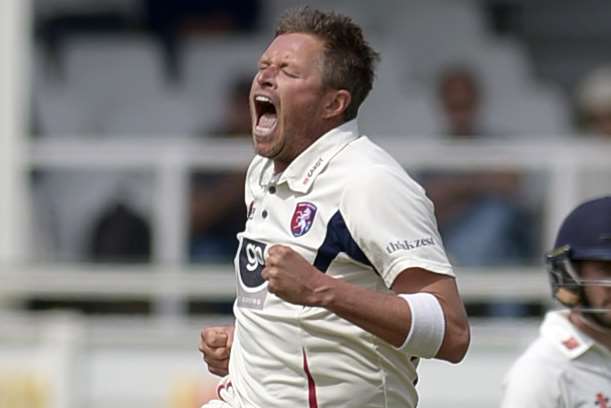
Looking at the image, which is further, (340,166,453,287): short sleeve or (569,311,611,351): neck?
(569,311,611,351): neck

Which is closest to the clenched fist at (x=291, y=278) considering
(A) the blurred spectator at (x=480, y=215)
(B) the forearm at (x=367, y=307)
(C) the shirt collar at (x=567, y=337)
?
(B) the forearm at (x=367, y=307)

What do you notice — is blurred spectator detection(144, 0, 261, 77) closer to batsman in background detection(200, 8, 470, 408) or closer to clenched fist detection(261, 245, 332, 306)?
batsman in background detection(200, 8, 470, 408)

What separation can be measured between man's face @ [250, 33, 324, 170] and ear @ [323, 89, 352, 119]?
21mm

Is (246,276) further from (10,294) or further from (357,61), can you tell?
(10,294)

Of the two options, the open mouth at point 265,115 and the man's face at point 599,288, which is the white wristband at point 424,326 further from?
the man's face at point 599,288

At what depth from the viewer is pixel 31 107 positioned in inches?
527

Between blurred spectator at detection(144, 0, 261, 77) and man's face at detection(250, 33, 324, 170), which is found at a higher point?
man's face at detection(250, 33, 324, 170)

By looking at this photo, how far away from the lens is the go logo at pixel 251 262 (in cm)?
504

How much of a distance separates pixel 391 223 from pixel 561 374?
2.70 feet

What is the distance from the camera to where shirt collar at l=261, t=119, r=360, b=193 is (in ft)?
16.4

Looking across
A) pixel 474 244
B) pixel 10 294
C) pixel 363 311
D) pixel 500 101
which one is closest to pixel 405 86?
pixel 500 101

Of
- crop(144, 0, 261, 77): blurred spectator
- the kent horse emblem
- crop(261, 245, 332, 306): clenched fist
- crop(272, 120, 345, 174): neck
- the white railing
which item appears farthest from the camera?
crop(144, 0, 261, 77): blurred spectator

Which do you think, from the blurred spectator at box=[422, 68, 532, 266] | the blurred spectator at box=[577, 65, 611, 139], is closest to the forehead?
the blurred spectator at box=[422, 68, 532, 266]

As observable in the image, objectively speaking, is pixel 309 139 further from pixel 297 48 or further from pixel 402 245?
pixel 402 245
